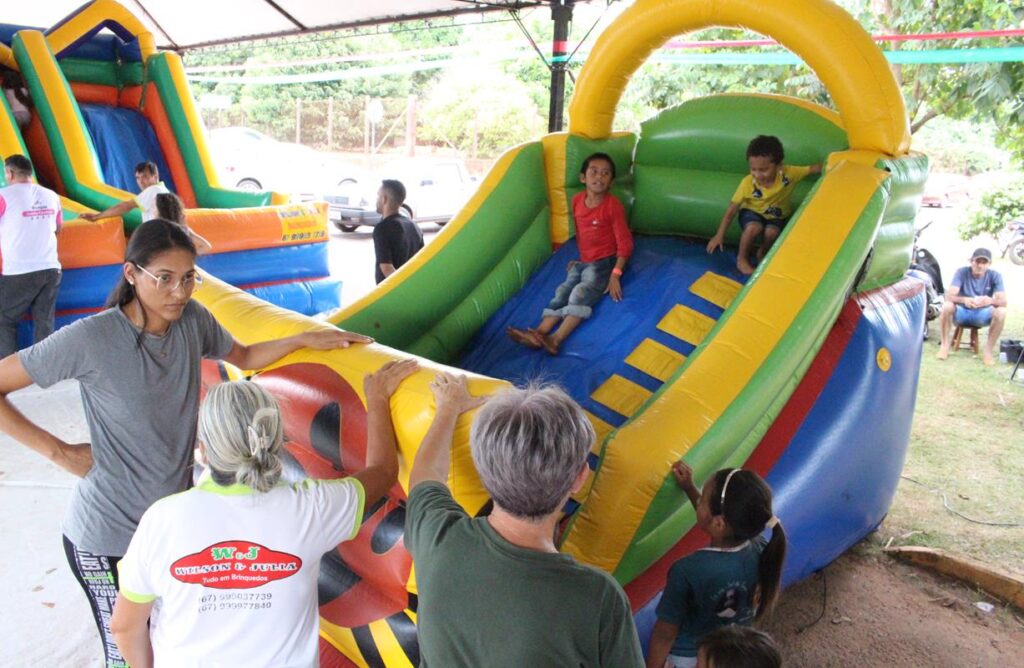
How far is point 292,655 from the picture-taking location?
1299 millimetres

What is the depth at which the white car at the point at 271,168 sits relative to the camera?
12.5 meters

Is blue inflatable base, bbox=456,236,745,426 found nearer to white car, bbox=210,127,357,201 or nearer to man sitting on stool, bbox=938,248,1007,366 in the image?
man sitting on stool, bbox=938,248,1007,366

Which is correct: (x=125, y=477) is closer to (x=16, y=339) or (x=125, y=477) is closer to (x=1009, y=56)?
(x=16, y=339)

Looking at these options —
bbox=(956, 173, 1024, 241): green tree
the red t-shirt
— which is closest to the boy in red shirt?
the red t-shirt

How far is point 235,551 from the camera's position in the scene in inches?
47.4

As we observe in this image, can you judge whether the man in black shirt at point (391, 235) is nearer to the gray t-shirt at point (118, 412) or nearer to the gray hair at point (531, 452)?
the gray t-shirt at point (118, 412)

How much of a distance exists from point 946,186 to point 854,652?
52.1 ft

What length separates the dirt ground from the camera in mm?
2428

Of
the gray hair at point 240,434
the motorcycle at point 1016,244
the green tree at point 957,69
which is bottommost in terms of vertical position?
the motorcycle at point 1016,244

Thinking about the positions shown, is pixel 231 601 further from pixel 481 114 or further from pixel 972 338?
pixel 481 114

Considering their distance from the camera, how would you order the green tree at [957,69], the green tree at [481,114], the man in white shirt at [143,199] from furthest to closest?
the green tree at [481,114] < the green tree at [957,69] < the man in white shirt at [143,199]

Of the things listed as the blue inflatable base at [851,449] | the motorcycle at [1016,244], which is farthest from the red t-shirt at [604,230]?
the motorcycle at [1016,244]

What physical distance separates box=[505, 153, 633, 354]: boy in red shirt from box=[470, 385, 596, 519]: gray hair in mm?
2067

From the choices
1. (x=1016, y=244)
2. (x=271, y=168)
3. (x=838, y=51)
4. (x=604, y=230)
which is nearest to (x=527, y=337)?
(x=604, y=230)
